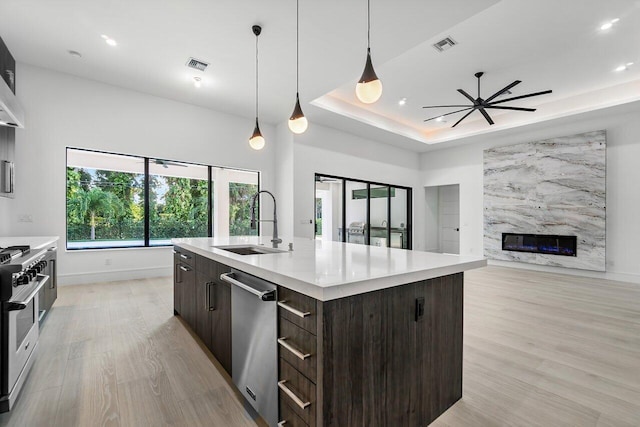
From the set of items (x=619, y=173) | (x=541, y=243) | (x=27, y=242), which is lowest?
(x=541, y=243)

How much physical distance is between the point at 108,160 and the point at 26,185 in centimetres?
111

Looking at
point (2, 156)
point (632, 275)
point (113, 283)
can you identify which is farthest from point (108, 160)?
point (632, 275)

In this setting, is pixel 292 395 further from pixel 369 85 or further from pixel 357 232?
pixel 357 232

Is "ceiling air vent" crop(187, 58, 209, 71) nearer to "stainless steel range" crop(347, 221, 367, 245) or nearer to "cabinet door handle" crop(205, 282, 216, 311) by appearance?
"cabinet door handle" crop(205, 282, 216, 311)

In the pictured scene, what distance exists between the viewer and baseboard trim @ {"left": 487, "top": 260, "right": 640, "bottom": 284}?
17.5 ft

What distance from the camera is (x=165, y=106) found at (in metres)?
5.27

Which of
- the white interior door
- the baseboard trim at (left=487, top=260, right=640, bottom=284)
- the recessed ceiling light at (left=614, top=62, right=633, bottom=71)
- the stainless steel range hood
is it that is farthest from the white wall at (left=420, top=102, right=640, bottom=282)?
the stainless steel range hood

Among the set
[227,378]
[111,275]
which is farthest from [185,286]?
[111,275]

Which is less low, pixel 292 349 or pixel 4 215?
pixel 4 215

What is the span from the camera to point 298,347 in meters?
1.21

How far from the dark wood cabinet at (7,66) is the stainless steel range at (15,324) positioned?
119 inches

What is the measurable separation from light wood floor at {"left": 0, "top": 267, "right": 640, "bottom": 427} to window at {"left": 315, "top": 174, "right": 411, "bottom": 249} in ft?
12.5

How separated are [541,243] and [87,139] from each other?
895 cm

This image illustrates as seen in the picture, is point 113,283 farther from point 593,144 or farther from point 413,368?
point 593,144
